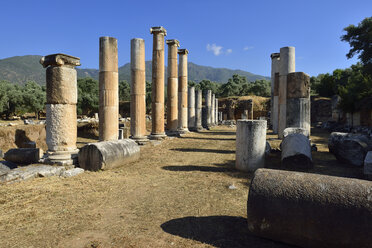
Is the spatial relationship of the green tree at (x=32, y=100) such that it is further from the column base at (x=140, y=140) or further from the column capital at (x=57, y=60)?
the column capital at (x=57, y=60)

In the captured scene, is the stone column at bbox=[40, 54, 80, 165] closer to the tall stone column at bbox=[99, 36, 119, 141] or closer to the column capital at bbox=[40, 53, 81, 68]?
the column capital at bbox=[40, 53, 81, 68]

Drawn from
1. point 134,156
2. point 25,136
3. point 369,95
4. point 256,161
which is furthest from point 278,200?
point 369,95

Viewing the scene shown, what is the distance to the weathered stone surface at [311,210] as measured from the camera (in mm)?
3131

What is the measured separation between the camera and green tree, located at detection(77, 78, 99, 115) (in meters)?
42.3

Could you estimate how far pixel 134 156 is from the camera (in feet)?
32.0

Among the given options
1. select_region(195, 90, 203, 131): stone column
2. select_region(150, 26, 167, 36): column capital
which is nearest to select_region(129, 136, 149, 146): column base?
select_region(150, 26, 167, 36): column capital

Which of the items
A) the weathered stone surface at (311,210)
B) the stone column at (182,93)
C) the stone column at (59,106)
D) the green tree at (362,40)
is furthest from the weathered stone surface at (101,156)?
the green tree at (362,40)

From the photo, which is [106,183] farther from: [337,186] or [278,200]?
[337,186]

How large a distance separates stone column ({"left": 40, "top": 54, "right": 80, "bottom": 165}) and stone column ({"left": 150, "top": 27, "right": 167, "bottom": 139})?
7.22 m

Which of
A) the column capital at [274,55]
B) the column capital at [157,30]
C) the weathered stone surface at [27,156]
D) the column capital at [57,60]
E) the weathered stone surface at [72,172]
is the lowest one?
the weathered stone surface at [72,172]

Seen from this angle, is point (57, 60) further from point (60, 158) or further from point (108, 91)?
point (108, 91)

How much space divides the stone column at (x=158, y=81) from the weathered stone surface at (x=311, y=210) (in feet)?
40.3

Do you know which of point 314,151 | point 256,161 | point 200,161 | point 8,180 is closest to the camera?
point 8,180

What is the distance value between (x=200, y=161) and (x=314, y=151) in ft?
18.0
